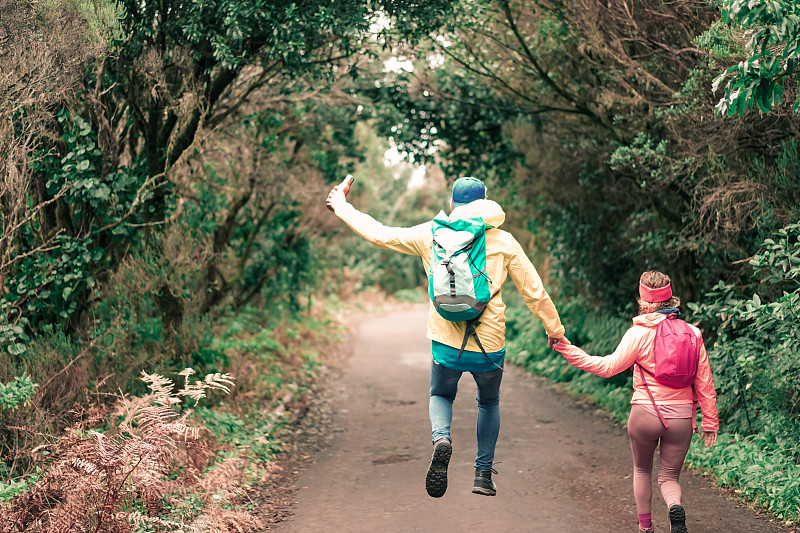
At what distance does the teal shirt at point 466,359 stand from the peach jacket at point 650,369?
0.47 m

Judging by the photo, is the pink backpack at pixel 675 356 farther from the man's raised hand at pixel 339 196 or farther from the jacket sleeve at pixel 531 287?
the man's raised hand at pixel 339 196

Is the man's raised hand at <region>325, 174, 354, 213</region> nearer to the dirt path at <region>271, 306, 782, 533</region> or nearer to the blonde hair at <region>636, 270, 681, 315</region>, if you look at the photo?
the blonde hair at <region>636, 270, 681, 315</region>

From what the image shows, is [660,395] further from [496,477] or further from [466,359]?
[496,477]

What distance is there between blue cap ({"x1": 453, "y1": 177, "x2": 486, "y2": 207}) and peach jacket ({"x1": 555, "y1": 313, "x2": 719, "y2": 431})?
48.8 inches

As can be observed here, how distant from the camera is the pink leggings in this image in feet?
16.8

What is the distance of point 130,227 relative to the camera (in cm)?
852

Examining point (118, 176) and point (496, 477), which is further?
point (118, 176)

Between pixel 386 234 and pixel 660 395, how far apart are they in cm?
217

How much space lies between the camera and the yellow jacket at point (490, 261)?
17.0 feet

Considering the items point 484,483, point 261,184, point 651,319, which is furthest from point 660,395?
point 261,184

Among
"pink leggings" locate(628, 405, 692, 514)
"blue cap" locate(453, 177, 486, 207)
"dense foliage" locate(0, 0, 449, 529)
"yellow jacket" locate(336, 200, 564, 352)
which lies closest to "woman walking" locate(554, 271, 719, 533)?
"pink leggings" locate(628, 405, 692, 514)

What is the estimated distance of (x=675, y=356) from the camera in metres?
5.02

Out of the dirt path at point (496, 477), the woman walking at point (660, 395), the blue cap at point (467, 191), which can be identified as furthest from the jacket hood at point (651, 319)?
Answer: the dirt path at point (496, 477)

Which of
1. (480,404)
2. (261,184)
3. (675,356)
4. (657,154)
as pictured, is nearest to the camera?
(675,356)
